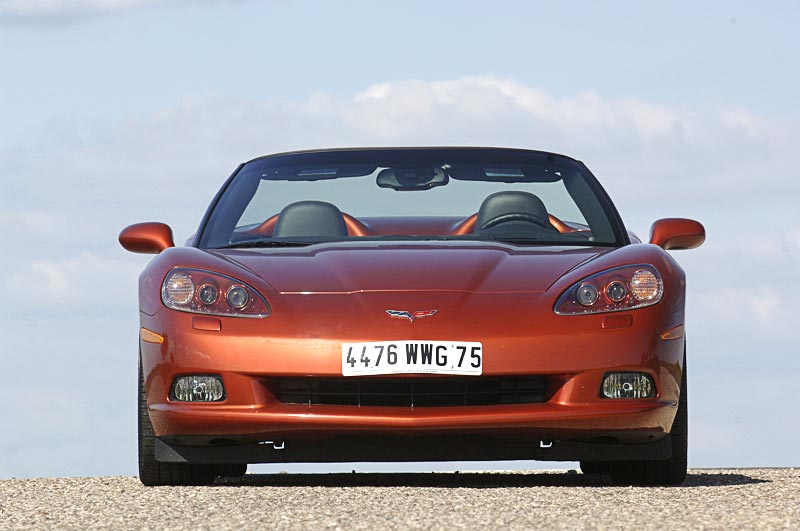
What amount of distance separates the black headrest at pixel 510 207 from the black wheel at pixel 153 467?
180 cm

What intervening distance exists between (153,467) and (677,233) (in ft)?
8.52

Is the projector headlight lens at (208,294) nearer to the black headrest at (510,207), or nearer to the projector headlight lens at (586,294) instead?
the projector headlight lens at (586,294)

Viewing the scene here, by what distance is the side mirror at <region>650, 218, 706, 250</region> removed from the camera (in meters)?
6.90

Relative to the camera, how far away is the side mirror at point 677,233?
6.90 m

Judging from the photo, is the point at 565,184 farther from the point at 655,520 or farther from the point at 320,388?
the point at 655,520

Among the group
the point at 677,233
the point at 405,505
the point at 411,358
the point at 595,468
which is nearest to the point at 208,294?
the point at 411,358

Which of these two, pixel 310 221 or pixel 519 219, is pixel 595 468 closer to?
pixel 519 219

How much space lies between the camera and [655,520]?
4.89m

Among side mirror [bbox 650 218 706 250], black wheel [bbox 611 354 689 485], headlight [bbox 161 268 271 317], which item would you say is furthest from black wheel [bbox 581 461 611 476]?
headlight [bbox 161 268 271 317]

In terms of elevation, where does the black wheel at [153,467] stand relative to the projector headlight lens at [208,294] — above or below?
below

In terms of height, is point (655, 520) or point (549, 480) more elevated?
point (655, 520)

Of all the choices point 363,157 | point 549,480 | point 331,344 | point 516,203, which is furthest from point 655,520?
point 363,157

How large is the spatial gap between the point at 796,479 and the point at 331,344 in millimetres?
2473

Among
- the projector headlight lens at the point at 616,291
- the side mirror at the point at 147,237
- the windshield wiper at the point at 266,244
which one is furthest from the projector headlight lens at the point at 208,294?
the projector headlight lens at the point at 616,291
